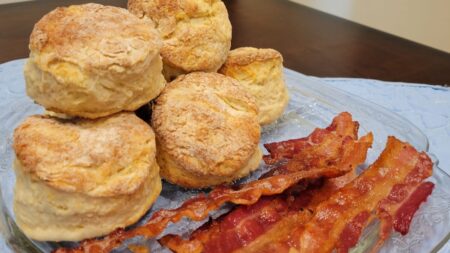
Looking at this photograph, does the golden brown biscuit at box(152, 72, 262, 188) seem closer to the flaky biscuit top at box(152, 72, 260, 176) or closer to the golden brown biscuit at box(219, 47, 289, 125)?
the flaky biscuit top at box(152, 72, 260, 176)

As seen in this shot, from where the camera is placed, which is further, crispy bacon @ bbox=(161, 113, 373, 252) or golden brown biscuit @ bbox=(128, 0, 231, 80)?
golden brown biscuit @ bbox=(128, 0, 231, 80)

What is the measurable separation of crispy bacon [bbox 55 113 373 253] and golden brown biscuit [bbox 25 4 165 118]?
30 cm

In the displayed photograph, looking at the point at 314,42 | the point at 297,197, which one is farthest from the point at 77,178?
the point at 314,42

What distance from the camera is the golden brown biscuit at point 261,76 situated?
64.7 inches

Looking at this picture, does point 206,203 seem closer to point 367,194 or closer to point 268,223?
point 268,223

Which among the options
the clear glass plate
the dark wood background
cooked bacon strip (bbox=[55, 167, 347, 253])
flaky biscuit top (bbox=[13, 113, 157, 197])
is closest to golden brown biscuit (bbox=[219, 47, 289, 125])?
the clear glass plate

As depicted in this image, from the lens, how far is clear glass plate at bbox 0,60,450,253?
1.22m

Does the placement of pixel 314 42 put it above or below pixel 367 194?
below

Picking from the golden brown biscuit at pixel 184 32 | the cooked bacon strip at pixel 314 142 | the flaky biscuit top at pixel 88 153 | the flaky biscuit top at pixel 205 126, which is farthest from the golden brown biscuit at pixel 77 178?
the cooked bacon strip at pixel 314 142

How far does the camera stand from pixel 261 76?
5.44 ft

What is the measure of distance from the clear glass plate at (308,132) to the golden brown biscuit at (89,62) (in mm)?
293

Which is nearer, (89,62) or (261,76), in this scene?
(89,62)

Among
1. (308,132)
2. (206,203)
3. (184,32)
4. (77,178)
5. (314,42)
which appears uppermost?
(184,32)

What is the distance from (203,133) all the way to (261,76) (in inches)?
16.5
